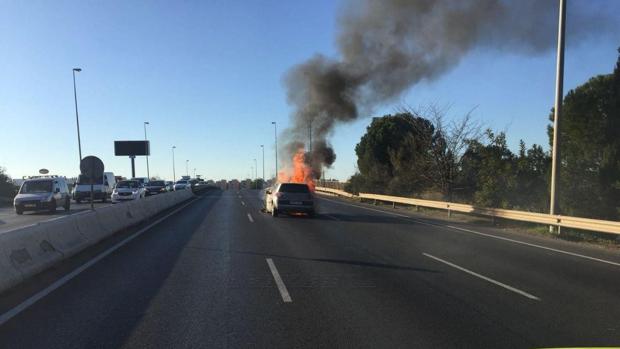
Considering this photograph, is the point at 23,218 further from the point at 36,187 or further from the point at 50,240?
the point at 50,240

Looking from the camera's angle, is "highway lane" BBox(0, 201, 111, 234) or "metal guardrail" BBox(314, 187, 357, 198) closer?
"highway lane" BBox(0, 201, 111, 234)

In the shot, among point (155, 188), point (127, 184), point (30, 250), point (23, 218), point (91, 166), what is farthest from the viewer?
point (155, 188)

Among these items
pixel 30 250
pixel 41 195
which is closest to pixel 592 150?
pixel 30 250

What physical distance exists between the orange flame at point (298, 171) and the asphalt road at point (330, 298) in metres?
25.3

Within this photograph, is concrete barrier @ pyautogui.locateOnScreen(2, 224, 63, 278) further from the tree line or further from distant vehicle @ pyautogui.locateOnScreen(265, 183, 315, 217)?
the tree line

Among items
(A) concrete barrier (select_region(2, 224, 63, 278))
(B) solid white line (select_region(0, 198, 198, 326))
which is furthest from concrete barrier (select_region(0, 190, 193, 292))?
(B) solid white line (select_region(0, 198, 198, 326))

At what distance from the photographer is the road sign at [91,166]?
16.3 metres

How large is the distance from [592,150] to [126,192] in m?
26.0

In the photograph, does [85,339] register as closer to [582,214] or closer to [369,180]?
[582,214]

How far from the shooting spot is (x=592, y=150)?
23766mm

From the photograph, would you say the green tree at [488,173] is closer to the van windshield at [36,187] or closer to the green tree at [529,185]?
the green tree at [529,185]

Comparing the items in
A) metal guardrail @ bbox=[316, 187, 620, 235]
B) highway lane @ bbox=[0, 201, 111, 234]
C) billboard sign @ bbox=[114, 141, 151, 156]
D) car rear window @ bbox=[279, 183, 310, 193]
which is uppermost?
billboard sign @ bbox=[114, 141, 151, 156]

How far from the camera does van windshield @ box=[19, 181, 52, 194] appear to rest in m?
25.5

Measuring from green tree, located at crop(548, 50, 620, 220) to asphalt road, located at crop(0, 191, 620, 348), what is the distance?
9364 mm
